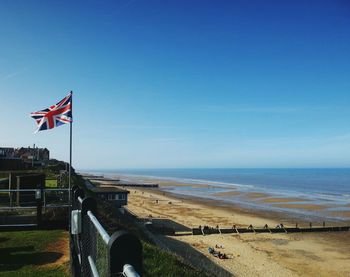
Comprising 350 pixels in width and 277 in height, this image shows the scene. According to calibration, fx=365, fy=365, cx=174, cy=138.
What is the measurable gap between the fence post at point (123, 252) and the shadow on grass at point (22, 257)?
8218 millimetres

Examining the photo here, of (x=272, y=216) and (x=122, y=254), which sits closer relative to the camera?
(x=122, y=254)

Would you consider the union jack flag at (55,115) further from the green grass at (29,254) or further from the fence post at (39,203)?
the green grass at (29,254)

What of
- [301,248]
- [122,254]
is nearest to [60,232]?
[122,254]

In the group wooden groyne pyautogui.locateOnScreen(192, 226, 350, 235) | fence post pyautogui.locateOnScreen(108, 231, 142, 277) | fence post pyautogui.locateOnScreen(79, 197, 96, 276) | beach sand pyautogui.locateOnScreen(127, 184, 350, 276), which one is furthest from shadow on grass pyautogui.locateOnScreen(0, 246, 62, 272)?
wooden groyne pyautogui.locateOnScreen(192, 226, 350, 235)

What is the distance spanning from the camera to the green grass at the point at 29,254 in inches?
357

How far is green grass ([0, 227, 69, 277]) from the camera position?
9.06m

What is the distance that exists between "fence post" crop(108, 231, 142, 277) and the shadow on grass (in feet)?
27.0

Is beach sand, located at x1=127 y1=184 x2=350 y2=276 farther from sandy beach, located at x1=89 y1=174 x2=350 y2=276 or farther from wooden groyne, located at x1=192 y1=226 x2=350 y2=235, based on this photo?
wooden groyne, located at x1=192 y1=226 x2=350 y2=235

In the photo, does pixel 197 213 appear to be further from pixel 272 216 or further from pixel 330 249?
pixel 330 249

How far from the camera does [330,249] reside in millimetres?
35375

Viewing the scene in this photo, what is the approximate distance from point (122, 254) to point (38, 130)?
13.0 m

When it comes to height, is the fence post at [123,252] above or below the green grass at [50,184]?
above

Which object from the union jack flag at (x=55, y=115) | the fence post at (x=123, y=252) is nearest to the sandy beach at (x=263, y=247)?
the union jack flag at (x=55, y=115)

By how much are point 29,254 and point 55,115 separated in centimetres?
579
